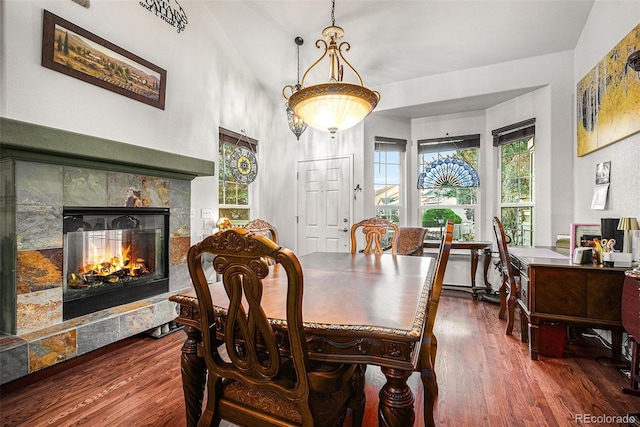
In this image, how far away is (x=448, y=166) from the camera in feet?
15.1

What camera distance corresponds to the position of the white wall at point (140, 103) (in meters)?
2.14

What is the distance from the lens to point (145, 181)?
299 centimetres

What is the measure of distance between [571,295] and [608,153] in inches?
52.2

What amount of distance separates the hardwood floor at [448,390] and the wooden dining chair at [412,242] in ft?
4.67

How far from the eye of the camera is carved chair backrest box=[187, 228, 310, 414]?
2.96 ft

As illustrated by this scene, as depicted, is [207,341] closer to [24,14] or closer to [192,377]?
[192,377]

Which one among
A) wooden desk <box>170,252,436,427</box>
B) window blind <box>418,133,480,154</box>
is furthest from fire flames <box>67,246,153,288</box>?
window blind <box>418,133,480,154</box>

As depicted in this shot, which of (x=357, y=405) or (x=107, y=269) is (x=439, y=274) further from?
(x=107, y=269)

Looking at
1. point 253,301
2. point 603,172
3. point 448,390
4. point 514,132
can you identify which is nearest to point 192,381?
point 253,301

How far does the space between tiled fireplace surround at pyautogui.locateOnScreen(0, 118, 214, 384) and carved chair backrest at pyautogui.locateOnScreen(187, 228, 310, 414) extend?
5.86ft

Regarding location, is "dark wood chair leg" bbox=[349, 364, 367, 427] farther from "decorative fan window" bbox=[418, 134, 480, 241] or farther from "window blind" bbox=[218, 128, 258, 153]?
"window blind" bbox=[218, 128, 258, 153]

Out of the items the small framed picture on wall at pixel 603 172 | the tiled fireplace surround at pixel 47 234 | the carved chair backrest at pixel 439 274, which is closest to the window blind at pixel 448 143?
the small framed picture on wall at pixel 603 172

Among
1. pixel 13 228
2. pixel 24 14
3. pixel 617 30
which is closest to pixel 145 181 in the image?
pixel 13 228

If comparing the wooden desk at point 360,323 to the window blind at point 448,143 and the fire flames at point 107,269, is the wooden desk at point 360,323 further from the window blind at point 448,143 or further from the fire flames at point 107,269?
the window blind at point 448,143
